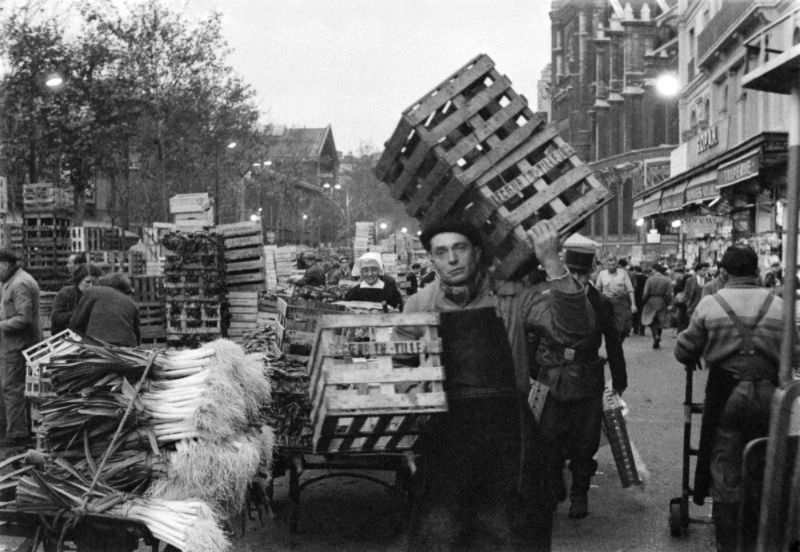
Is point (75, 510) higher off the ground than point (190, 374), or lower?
lower

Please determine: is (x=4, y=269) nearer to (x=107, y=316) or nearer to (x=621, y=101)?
(x=107, y=316)

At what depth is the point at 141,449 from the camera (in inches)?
166

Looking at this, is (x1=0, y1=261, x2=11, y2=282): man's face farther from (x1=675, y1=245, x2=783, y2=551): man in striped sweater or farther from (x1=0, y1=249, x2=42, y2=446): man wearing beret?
(x1=675, y1=245, x2=783, y2=551): man in striped sweater

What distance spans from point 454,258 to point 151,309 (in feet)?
41.7

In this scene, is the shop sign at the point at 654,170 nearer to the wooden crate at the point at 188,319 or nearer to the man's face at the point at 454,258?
the wooden crate at the point at 188,319

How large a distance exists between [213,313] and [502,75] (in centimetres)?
701

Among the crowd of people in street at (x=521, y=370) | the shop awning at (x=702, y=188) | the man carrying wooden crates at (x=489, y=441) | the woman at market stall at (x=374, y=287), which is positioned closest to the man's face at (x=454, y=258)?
the crowd of people in street at (x=521, y=370)

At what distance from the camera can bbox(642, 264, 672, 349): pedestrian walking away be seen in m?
20.8

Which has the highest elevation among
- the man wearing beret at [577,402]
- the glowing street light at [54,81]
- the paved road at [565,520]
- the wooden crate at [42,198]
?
the glowing street light at [54,81]

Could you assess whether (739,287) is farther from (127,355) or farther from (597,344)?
(127,355)

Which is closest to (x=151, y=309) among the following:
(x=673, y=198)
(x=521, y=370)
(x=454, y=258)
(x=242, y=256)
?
(x=242, y=256)

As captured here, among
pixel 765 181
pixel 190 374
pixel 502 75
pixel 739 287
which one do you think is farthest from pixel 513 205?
pixel 765 181

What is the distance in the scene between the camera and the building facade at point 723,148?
15164 mm

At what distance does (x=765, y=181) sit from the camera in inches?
628
